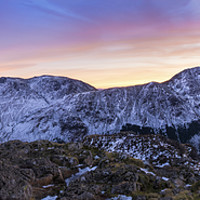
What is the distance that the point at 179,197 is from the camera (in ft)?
77.6

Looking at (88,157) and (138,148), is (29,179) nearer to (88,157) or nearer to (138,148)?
(88,157)

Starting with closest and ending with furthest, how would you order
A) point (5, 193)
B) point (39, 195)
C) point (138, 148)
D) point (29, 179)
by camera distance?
point (5, 193) < point (39, 195) < point (29, 179) < point (138, 148)

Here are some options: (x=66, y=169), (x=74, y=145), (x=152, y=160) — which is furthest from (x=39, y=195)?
(x=152, y=160)

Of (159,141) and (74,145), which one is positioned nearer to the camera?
(74,145)

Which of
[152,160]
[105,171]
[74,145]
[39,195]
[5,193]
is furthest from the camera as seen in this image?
[152,160]

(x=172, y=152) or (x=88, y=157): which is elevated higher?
(x=88, y=157)

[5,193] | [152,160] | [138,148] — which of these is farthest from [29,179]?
[138,148]

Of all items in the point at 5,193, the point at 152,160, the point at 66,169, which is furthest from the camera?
the point at 152,160

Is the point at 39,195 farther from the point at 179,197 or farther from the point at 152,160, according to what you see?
the point at 152,160

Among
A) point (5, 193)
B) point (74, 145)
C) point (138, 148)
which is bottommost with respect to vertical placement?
point (138, 148)

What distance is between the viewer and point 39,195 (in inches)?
1010

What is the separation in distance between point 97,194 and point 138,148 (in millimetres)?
75122

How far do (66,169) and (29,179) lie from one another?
8.31 m

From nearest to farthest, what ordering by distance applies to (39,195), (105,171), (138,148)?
(39,195) < (105,171) < (138,148)
